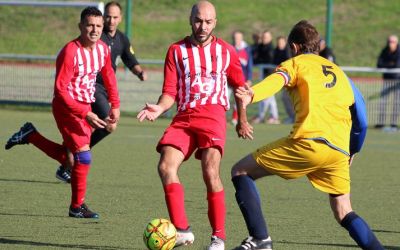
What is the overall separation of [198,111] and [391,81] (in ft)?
44.5

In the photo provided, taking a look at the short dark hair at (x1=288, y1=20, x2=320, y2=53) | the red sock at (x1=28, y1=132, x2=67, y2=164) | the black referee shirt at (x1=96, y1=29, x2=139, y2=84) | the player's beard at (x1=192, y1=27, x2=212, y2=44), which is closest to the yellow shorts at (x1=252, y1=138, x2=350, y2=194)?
the short dark hair at (x1=288, y1=20, x2=320, y2=53)

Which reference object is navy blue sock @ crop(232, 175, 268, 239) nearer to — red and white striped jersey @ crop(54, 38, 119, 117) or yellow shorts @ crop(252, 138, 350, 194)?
yellow shorts @ crop(252, 138, 350, 194)

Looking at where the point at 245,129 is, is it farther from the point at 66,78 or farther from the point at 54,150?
the point at 54,150

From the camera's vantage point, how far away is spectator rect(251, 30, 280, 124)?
809 inches

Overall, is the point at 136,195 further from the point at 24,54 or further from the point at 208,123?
the point at 24,54

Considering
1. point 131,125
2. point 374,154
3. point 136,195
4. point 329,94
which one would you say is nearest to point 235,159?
point 374,154

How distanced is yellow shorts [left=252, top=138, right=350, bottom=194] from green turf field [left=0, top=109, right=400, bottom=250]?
32.3 inches

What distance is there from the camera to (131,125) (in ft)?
62.5

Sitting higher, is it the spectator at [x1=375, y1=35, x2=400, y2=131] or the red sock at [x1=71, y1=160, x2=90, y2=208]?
the red sock at [x1=71, y1=160, x2=90, y2=208]

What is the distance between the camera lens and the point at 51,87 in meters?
21.0

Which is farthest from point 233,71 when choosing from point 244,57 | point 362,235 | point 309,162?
point 244,57

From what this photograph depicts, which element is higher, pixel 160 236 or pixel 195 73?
pixel 195 73

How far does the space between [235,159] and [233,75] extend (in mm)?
6360

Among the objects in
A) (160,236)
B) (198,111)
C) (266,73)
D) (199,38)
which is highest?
(199,38)
